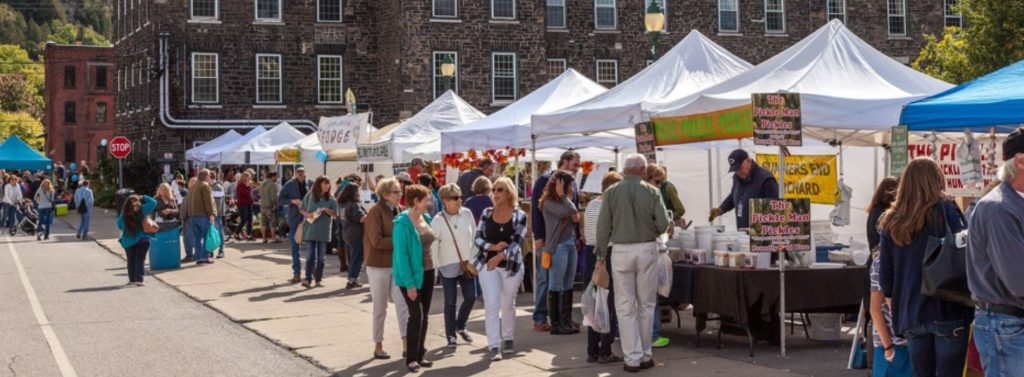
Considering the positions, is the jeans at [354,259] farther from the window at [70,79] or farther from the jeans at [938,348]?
the window at [70,79]

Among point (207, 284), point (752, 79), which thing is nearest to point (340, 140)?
point (207, 284)

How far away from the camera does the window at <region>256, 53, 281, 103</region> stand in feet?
144

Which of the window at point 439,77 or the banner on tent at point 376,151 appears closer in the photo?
the banner on tent at point 376,151

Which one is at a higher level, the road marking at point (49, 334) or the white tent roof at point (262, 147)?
the white tent roof at point (262, 147)

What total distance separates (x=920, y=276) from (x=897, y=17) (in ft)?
146

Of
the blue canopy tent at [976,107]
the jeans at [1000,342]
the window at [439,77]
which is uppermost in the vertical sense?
the window at [439,77]

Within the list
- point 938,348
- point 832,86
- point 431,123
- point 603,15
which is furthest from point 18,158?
point 938,348

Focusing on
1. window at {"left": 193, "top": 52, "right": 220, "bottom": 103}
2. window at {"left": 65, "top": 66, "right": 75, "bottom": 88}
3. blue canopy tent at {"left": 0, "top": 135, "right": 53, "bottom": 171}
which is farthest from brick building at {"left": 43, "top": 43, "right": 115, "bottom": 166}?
window at {"left": 193, "top": 52, "right": 220, "bottom": 103}

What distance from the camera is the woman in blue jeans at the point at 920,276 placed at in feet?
22.0

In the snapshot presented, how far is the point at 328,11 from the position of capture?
4472 centimetres

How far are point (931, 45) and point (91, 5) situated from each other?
508 ft

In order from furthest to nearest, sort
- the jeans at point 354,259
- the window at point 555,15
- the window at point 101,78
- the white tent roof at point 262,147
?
the window at point 101,78 < the window at point 555,15 < the white tent roof at point 262,147 < the jeans at point 354,259

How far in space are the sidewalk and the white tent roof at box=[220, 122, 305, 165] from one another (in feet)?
43.5

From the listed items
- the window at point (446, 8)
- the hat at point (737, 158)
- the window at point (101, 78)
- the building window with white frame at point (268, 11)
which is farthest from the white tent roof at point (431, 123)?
the window at point (101, 78)
